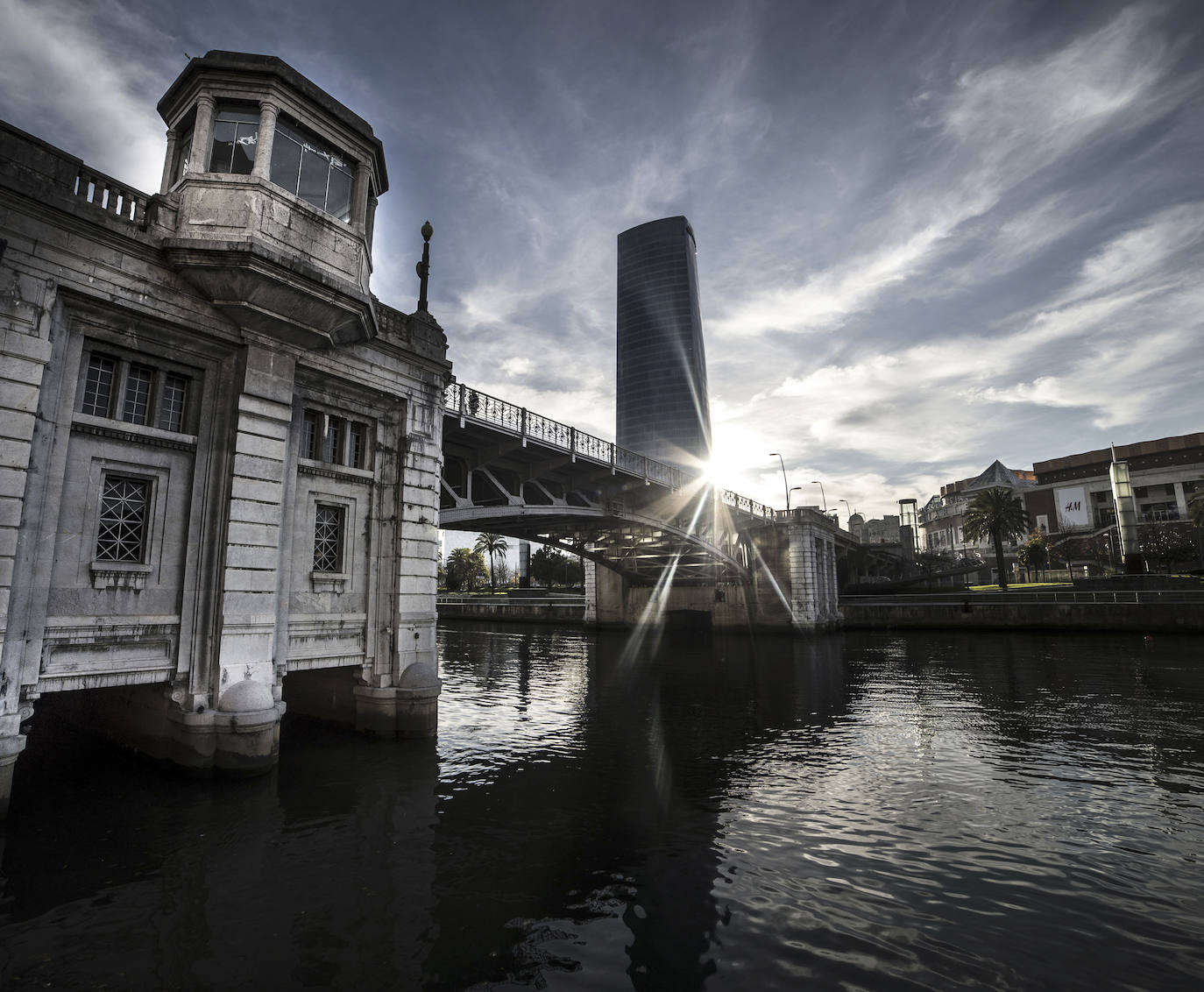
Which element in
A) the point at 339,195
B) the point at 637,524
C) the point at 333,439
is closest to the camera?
the point at 339,195

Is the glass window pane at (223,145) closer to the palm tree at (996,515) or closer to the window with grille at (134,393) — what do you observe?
the window with grille at (134,393)

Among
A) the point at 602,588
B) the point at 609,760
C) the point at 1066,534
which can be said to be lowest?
the point at 609,760

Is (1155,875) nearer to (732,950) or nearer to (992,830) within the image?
(992,830)

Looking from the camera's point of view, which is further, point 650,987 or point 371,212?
point 371,212

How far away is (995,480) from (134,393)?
548 ft

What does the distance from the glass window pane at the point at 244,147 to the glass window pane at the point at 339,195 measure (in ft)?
5.58

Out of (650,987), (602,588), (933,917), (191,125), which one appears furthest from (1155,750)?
(602,588)

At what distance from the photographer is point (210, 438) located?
12695 mm

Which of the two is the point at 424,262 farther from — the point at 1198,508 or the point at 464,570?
the point at 464,570

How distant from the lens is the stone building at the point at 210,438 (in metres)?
10.3

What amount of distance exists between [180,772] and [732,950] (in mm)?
11400

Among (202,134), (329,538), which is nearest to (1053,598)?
(329,538)

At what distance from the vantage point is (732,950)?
6746 millimetres

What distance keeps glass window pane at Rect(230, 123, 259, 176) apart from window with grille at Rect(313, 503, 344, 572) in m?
7.57
